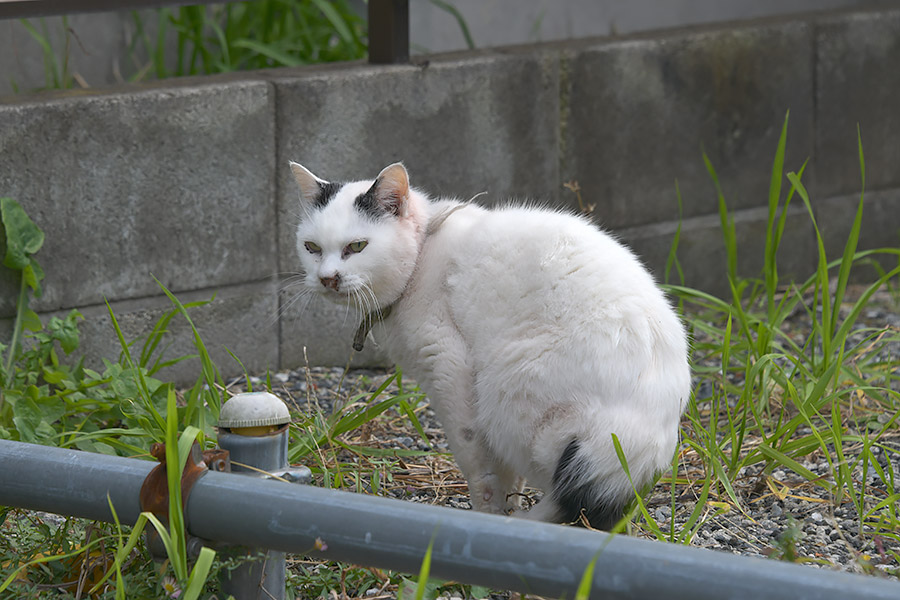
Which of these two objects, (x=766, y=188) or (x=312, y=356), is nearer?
(x=312, y=356)

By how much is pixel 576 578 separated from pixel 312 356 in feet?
7.16

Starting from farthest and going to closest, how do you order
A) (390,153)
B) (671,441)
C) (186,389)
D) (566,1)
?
(566,1)
(390,153)
(186,389)
(671,441)

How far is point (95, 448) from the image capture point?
2.53 m

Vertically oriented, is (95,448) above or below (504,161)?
below

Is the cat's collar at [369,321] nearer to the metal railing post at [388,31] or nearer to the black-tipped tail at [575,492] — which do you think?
the black-tipped tail at [575,492]

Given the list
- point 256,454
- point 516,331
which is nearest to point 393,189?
point 516,331

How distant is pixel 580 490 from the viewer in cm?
202

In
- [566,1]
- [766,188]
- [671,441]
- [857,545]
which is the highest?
[566,1]

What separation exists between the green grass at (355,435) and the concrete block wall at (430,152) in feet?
0.55

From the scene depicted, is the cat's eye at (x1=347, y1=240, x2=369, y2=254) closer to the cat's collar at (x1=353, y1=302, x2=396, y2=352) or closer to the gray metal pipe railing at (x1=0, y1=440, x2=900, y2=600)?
the cat's collar at (x1=353, y1=302, x2=396, y2=352)

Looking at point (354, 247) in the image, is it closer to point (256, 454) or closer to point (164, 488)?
point (256, 454)

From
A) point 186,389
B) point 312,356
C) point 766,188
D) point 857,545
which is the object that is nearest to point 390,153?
point 312,356

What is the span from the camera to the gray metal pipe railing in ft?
4.50

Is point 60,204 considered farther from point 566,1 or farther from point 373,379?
point 566,1
